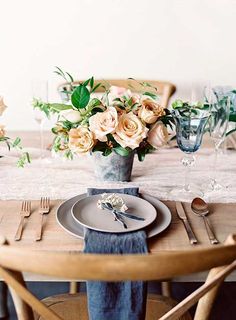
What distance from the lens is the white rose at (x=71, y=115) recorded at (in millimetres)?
1156

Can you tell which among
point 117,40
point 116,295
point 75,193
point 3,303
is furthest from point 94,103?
point 117,40

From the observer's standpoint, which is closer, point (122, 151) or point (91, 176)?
point (122, 151)

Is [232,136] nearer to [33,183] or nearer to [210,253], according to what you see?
[33,183]

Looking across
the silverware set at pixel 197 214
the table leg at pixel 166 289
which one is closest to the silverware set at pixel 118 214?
the silverware set at pixel 197 214

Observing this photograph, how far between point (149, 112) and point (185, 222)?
11.2 inches

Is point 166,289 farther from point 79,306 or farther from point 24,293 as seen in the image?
point 24,293

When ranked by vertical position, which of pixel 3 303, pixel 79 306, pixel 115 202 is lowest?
pixel 3 303

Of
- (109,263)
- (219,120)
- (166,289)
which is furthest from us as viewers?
(166,289)

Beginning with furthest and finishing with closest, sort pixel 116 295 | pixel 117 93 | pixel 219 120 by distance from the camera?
pixel 117 93
pixel 219 120
pixel 116 295

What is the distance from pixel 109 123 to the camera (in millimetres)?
1114

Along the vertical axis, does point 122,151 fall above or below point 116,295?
above

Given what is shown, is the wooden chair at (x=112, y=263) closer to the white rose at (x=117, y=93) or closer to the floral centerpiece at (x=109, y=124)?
the floral centerpiece at (x=109, y=124)

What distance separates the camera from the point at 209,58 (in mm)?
2279

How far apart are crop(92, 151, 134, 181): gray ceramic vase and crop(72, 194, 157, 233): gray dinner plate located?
0.12m
